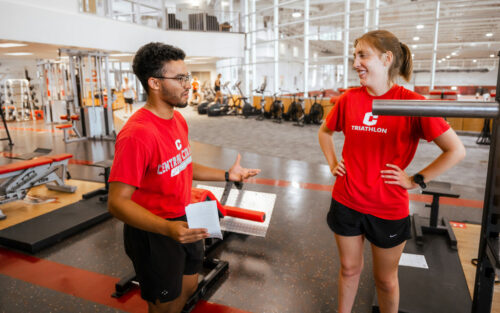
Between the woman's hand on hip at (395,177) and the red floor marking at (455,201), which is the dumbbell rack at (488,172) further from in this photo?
the red floor marking at (455,201)

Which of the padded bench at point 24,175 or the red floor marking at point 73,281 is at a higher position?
the padded bench at point 24,175

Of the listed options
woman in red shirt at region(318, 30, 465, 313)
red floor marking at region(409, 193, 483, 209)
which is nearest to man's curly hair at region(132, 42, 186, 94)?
woman in red shirt at region(318, 30, 465, 313)

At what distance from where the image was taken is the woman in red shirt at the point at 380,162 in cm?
148

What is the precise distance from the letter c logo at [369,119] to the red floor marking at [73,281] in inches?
58.5

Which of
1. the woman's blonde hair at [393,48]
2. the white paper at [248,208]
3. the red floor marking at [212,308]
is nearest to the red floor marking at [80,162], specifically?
the white paper at [248,208]

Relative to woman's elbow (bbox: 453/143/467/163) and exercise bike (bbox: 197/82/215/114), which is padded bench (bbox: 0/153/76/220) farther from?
exercise bike (bbox: 197/82/215/114)

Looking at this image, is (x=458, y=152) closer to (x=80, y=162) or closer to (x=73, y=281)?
Answer: (x=73, y=281)

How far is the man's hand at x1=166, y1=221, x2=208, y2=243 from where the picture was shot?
3.98ft

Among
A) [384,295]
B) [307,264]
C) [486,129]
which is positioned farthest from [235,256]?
[486,129]

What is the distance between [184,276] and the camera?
1676mm

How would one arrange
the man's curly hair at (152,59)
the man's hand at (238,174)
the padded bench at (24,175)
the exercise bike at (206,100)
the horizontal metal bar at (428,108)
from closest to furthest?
1. the horizontal metal bar at (428,108)
2. the man's curly hair at (152,59)
3. the man's hand at (238,174)
4. the padded bench at (24,175)
5. the exercise bike at (206,100)

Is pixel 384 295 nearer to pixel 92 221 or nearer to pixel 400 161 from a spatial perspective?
pixel 400 161

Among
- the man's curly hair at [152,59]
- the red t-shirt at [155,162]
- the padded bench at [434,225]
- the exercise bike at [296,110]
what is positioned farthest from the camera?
the exercise bike at [296,110]

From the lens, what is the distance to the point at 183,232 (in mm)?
1213
